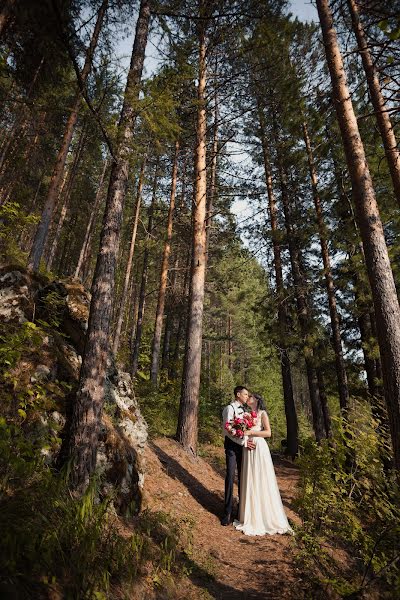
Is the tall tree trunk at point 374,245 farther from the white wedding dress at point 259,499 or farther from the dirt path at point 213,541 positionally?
the white wedding dress at point 259,499

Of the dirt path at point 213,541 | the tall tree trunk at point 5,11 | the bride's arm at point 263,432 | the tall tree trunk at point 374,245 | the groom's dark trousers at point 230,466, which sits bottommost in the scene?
the dirt path at point 213,541

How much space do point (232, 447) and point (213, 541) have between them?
1.48 metres

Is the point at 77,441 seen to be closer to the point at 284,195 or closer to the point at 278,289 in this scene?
the point at 278,289

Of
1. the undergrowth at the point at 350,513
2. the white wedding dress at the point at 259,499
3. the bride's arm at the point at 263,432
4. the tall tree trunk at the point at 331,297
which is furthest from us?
the tall tree trunk at the point at 331,297

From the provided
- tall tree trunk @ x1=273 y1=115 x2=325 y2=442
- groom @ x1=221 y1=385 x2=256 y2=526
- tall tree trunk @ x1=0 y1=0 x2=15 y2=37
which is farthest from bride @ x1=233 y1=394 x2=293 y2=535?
tall tree trunk @ x1=0 y1=0 x2=15 y2=37

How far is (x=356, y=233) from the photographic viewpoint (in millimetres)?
9344

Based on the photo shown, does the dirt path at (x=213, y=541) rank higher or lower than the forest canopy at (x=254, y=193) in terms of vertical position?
lower

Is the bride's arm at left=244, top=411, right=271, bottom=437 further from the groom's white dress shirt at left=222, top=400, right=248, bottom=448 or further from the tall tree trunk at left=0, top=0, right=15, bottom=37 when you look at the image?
the tall tree trunk at left=0, top=0, right=15, bottom=37

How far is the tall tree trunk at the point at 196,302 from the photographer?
820 centimetres

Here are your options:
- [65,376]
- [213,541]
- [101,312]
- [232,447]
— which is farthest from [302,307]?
[65,376]

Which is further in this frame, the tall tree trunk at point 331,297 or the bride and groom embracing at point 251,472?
the tall tree trunk at point 331,297

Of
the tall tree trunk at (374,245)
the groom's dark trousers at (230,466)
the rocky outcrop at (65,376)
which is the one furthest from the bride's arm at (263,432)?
the tall tree trunk at (374,245)

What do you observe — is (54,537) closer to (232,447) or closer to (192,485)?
(232,447)

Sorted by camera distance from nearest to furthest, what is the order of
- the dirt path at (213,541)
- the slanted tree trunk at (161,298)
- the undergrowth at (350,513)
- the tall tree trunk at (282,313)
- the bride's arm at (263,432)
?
the undergrowth at (350,513) → the dirt path at (213,541) → the bride's arm at (263,432) → the tall tree trunk at (282,313) → the slanted tree trunk at (161,298)
